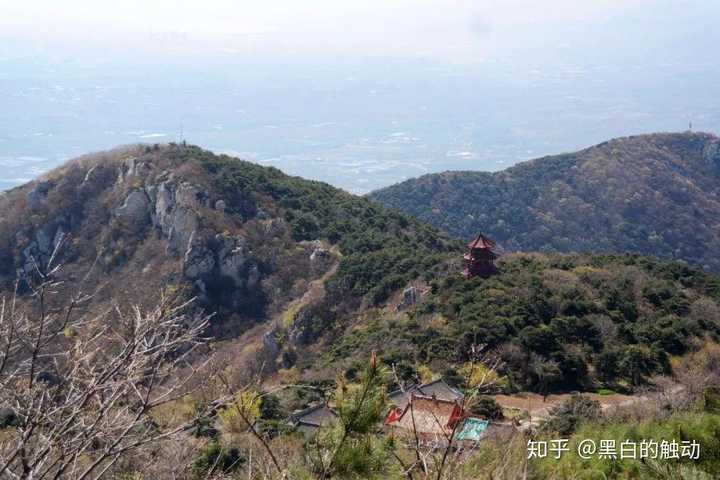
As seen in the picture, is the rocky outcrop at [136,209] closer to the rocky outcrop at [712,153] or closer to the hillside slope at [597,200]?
the hillside slope at [597,200]

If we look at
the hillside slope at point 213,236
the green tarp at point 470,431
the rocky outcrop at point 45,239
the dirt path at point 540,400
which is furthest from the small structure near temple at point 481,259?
the rocky outcrop at point 45,239

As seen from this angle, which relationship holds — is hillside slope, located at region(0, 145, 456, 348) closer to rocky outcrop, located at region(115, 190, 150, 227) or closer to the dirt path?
rocky outcrop, located at region(115, 190, 150, 227)

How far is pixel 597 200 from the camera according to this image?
1996 inches

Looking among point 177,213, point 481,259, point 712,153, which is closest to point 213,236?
point 177,213

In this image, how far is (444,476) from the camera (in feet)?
12.9

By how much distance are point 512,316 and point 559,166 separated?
129 ft

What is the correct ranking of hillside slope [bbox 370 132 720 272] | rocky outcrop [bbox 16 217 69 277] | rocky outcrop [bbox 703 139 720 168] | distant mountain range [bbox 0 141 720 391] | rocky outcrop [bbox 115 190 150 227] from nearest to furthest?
1. distant mountain range [bbox 0 141 720 391]
2. rocky outcrop [bbox 16 217 69 277]
3. rocky outcrop [bbox 115 190 150 227]
4. hillside slope [bbox 370 132 720 272]
5. rocky outcrop [bbox 703 139 720 168]

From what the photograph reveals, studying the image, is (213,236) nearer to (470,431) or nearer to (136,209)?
(136,209)

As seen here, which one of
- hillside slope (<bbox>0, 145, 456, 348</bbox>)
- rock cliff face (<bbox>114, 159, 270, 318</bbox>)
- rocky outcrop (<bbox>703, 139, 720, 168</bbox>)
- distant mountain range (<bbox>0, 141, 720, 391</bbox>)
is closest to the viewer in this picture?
distant mountain range (<bbox>0, 141, 720, 391</bbox>)

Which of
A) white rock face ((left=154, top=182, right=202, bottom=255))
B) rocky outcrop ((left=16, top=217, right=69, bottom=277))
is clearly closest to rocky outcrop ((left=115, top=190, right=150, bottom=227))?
white rock face ((left=154, top=182, right=202, bottom=255))

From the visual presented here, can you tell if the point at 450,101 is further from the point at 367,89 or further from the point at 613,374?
the point at 613,374

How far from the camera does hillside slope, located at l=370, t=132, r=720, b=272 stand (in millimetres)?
46969

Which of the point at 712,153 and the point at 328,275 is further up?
the point at 712,153

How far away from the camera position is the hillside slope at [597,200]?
46969 mm
